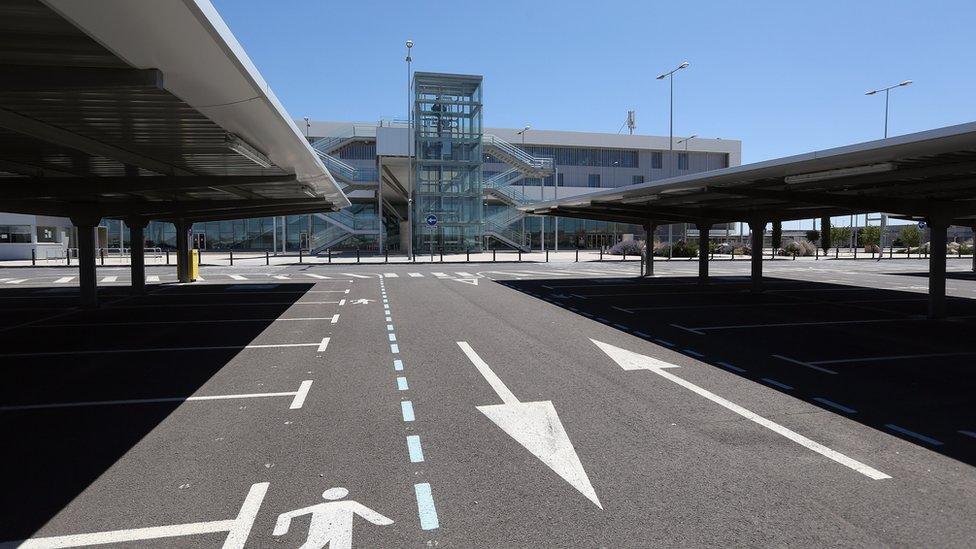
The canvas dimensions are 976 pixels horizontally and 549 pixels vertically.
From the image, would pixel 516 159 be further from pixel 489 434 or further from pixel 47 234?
pixel 489 434

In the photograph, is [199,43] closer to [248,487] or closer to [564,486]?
[248,487]

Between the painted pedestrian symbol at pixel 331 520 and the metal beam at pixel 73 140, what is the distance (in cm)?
834

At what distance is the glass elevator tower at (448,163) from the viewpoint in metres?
48.1

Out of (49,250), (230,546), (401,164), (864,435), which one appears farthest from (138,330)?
(49,250)

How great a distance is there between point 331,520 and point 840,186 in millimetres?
15191

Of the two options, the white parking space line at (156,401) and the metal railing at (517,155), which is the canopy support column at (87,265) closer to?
the white parking space line at (156,401)

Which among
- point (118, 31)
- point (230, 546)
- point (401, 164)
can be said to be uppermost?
point (401, 164)

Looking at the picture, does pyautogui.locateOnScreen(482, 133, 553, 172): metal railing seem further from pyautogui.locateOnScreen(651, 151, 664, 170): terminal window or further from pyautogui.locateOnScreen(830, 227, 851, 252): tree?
pyautogui.locateOnScreen(830, 227, 851, 252): tree

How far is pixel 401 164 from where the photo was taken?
4900cm

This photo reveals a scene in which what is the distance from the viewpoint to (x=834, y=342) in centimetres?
1111

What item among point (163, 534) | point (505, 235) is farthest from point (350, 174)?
point (163, 534)

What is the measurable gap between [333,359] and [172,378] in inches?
92.3

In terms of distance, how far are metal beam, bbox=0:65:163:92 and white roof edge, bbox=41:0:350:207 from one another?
0.69 feet

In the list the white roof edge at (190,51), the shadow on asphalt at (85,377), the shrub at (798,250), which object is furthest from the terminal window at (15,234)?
the shrub at (798,250)
